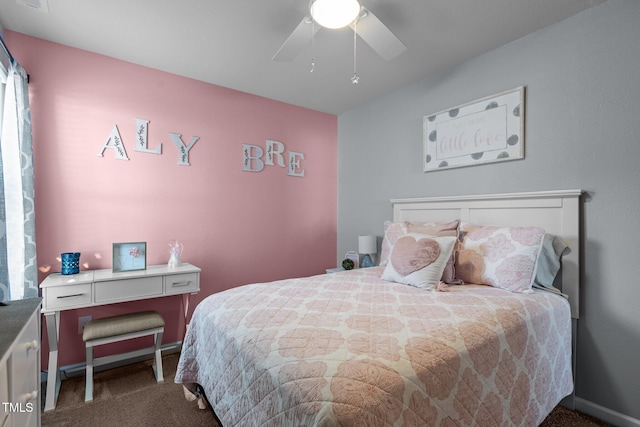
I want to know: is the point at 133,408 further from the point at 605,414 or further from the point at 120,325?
the point at 605,414

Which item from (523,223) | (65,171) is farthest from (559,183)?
(65,171)

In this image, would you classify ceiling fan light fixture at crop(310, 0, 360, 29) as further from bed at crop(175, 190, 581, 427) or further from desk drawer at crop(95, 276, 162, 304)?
desk drawer at crop(95, 276, 162, 304)

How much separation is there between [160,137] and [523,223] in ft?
9.97

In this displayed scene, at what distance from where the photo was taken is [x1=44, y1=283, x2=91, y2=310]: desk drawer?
6.48ft

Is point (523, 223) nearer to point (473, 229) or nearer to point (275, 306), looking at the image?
point (473, 229)

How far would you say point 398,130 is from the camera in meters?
3.15

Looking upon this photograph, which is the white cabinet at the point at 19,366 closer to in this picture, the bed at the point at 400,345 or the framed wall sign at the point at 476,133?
the bed at the point at 400,345

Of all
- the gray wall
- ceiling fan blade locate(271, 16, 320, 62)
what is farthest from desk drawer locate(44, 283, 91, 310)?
the gray wall

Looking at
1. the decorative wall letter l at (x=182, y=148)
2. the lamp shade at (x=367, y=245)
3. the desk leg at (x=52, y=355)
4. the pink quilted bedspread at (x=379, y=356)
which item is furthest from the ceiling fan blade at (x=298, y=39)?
the desk leg at (x=52, y=355)

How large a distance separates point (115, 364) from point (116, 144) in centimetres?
181

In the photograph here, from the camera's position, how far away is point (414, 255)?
6.76 feet

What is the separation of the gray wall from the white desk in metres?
2.54

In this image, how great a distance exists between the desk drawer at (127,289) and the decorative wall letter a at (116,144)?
3.45 feet

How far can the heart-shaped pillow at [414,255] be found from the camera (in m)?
2.02
